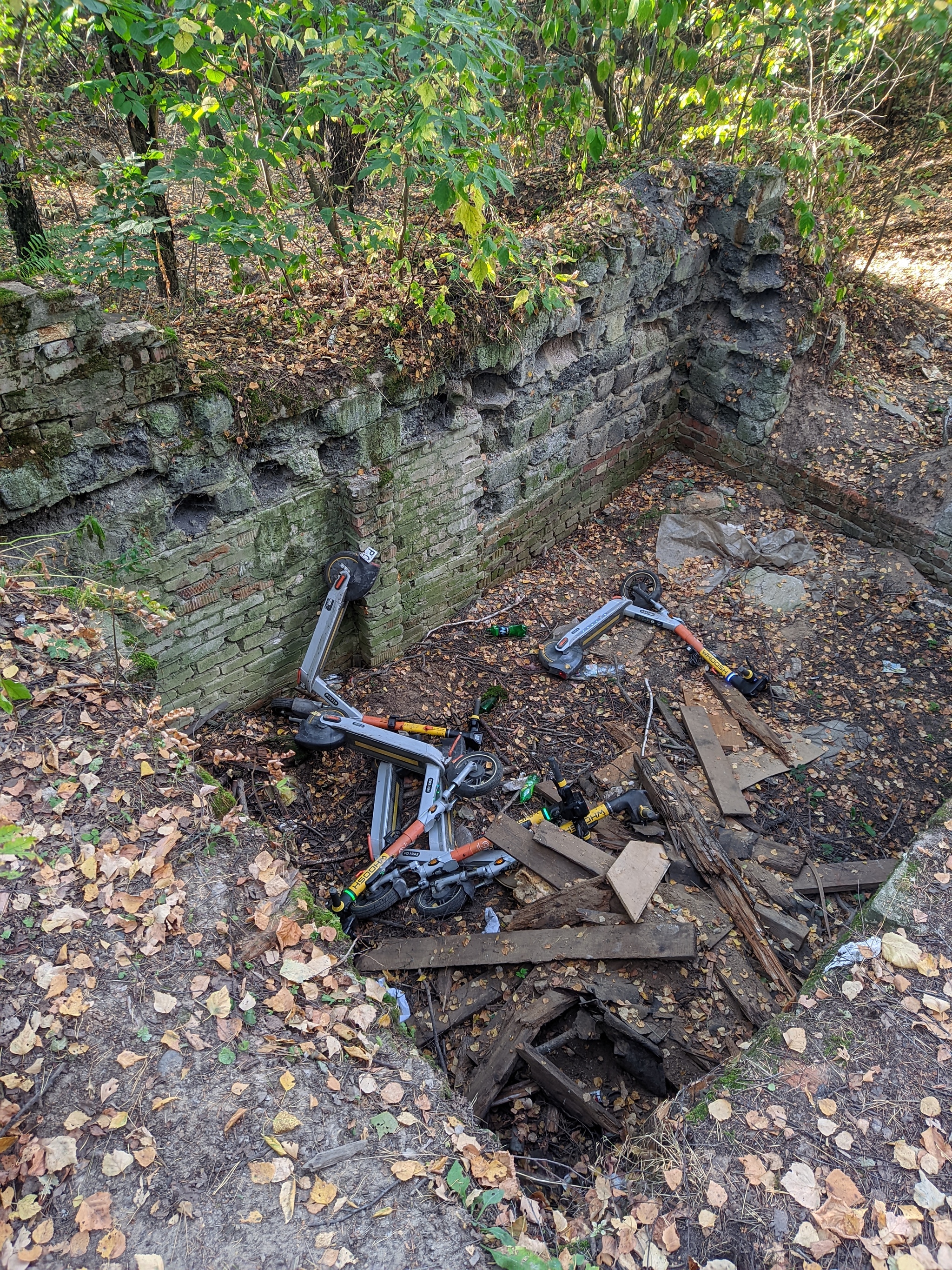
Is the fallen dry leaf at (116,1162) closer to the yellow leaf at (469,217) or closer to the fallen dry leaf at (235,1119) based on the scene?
the fallen dry leaf at (235,1119)

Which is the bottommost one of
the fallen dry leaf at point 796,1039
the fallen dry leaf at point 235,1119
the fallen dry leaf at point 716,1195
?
the fallen dry leaf at point 796,1039

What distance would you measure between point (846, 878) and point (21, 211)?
7.90m

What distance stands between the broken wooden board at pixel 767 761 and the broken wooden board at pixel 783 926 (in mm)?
976

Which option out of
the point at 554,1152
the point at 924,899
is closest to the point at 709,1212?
the point at 554,1152

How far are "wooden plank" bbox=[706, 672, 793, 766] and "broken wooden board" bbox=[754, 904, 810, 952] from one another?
1283mm

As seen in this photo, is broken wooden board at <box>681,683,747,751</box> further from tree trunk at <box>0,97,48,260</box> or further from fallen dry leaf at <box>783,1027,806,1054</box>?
tree trunk at <box>0,97,48,260</box>

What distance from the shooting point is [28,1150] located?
7.14 ft

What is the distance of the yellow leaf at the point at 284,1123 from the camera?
2363mm

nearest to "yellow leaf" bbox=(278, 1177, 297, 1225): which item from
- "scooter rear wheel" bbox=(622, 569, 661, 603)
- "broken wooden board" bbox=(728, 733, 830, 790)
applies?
"broken wooden board" bbox=(728, 733, 830, 790)

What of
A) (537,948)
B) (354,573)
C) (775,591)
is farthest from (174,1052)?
(775,591)

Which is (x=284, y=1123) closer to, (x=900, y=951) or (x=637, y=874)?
(x=637, y=874)

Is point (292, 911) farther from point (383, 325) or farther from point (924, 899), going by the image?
point (383, 325)

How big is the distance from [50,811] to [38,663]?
815mm

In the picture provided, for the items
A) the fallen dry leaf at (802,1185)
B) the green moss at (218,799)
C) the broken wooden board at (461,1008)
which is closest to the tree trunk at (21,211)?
the green moss at (218,799)
